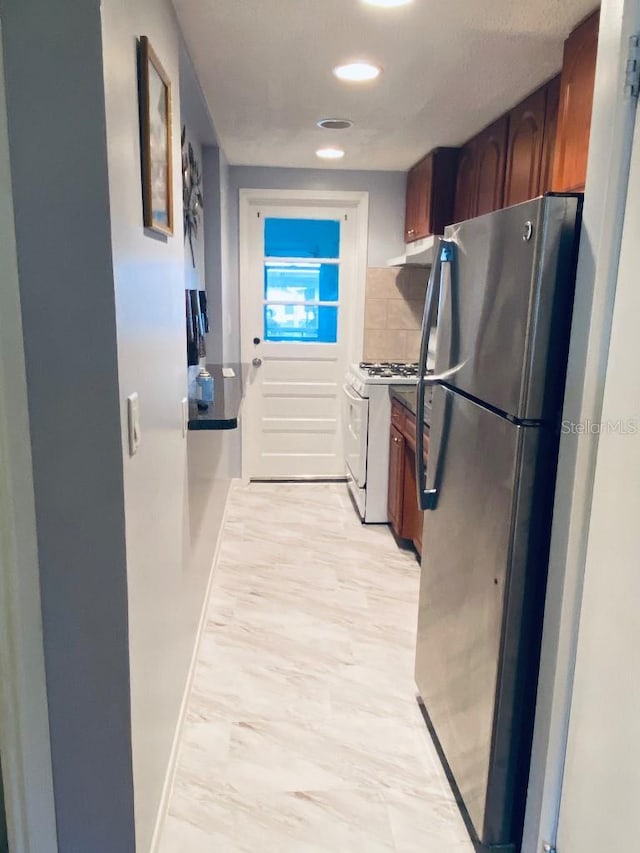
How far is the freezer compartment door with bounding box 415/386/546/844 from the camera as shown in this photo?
1412mm

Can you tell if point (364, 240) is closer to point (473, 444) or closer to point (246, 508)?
point (246, 508)

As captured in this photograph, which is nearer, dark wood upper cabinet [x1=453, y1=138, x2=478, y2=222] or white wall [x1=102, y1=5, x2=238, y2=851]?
white wall [x1=102, y1=5, x2=238, y2=851]

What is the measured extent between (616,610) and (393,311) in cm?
345

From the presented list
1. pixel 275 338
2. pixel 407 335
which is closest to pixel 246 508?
pixel 275 338

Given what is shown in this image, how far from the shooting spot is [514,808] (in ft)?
5.01

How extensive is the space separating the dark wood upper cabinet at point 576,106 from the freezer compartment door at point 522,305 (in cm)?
55

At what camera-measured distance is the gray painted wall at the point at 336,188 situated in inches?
164

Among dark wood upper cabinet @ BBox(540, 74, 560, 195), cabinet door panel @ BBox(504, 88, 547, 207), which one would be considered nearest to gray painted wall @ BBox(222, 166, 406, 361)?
cabinet door panel @ BBox(504, 88, 547, 207)

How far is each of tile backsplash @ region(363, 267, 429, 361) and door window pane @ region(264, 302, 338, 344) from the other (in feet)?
0.94

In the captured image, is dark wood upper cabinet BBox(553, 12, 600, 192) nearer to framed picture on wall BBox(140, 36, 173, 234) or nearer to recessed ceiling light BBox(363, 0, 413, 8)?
recessed ceiling light BBox(363, 0, 413, 8)

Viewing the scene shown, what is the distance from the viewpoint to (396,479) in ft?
11.4

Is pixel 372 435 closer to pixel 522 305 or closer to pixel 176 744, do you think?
pixel 176 744

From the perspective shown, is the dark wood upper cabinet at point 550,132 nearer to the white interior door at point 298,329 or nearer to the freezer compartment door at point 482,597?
the freezer compartment door at point 482,597

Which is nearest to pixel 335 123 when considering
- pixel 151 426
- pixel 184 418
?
pixel 184 418
